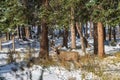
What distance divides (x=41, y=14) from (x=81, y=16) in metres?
2.99

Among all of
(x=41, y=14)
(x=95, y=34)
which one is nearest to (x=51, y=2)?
(x=41, y=14)

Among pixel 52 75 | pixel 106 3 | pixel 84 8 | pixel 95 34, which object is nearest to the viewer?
pixel 52 75

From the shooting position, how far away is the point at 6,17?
73.4 feet

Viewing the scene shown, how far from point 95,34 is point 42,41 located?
5.76 meters

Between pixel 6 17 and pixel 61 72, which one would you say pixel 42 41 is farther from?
pixel 61 72

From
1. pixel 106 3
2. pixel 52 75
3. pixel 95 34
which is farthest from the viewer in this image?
pixel 95 34

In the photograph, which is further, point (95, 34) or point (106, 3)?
point (95, 34)

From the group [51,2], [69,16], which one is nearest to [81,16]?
[69,16]

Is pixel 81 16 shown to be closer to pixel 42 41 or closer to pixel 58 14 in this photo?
pixel 58 14

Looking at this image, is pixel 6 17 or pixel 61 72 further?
pixel 6 17

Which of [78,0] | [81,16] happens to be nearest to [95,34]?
[81,16]

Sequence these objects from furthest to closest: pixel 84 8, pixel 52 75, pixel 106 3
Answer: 1. pixel 84 8
2. pixel 106 3
3. pixel 52 75

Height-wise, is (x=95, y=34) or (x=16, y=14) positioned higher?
(x=16, y=14)

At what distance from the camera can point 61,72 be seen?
1193 cm
